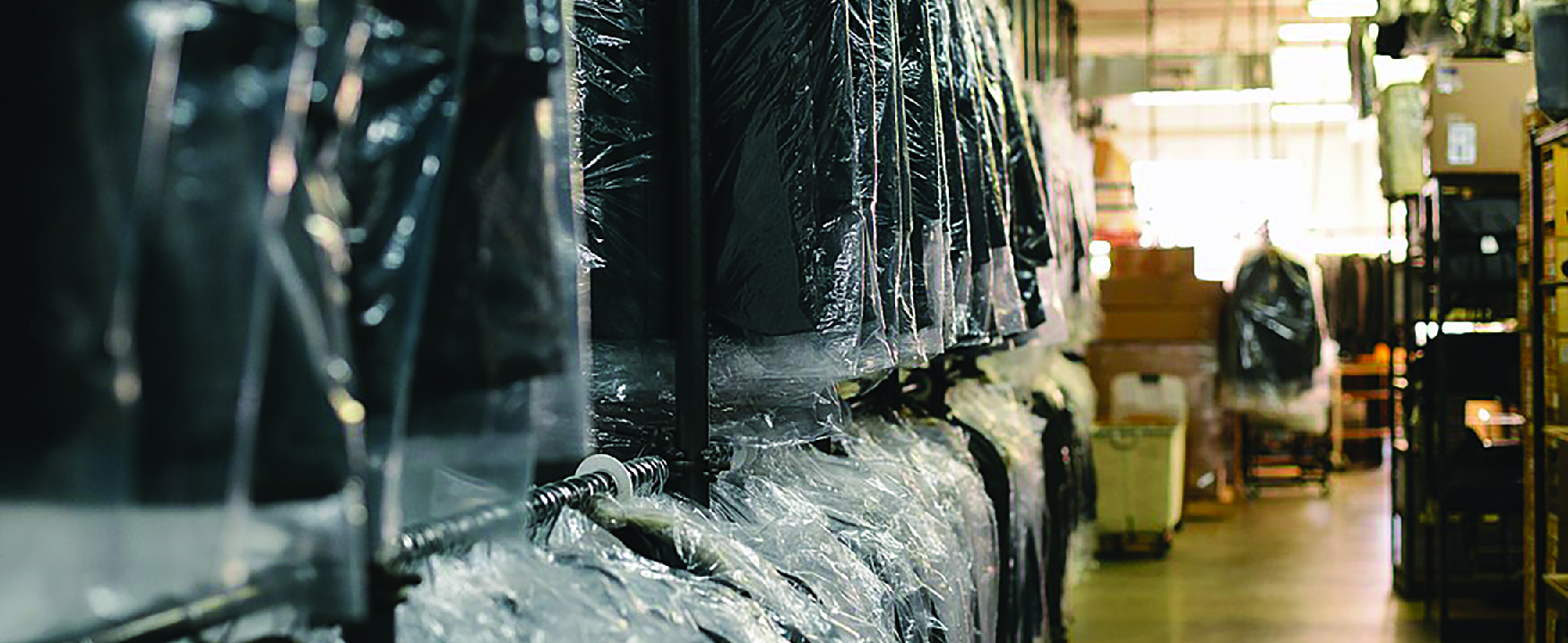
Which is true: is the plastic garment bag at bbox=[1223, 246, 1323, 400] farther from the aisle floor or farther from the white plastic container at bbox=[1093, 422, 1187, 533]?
the white plastic container at bbox=[1093, 422, 1187, 533]

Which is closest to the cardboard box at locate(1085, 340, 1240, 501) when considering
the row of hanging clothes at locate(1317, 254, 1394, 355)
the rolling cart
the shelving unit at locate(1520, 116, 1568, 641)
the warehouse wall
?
the rolling cart

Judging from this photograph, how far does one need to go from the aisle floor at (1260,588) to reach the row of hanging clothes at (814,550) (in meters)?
1.89

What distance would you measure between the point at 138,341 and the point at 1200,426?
881 centimetres

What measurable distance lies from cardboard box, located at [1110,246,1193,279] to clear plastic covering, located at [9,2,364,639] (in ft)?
28.1

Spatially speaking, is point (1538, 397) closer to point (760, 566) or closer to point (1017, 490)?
point (1017, 490)

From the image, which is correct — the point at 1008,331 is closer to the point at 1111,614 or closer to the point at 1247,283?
the point at 1111,614

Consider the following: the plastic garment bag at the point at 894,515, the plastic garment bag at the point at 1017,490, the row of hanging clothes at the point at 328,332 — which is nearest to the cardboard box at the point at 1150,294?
the plastic garment bag at the point at 1017,490

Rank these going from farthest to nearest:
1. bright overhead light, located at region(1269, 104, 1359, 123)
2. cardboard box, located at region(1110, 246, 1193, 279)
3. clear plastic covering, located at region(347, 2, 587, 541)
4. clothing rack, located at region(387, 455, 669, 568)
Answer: bright overhead light, located at region(1269, 104, 1359, 123)
cardboard box, located at region(1110, 246, 1193, 279)
clothing rack, located at region(387, 455, 669, 568)
clear plastic covering, located at region(347, 2, 587, 541)

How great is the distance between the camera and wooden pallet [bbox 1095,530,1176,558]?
7410mm

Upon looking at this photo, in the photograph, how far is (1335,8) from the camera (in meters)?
8.56

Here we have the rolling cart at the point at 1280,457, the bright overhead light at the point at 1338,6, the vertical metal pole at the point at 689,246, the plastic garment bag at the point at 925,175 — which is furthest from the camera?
the rolling cart at the point at 1280,457

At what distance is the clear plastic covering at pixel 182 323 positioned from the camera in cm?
48

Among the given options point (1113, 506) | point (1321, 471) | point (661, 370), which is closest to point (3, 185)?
point (661, 370)

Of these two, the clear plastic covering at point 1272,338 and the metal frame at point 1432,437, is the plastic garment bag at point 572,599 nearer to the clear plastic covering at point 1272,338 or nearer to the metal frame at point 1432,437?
the metal frame at point 1432,437
